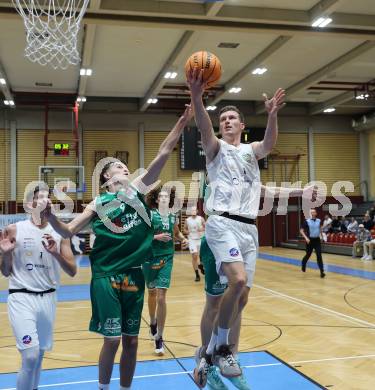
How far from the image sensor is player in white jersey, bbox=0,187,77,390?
3789mm

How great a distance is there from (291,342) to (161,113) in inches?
724

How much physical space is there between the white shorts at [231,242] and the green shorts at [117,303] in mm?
683

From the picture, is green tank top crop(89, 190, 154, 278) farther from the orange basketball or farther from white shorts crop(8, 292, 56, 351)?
the orange basketball

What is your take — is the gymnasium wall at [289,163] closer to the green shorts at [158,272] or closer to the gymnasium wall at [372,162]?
the gymnasium wall at [372,162]

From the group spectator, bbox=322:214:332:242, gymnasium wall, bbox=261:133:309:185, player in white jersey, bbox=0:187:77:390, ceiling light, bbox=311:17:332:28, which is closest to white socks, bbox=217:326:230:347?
player in white jersey, bbox=0:187:77:390

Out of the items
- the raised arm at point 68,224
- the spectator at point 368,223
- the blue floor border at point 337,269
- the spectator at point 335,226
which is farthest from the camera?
the spectator at point 335,226

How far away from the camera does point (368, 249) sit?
58.5 ft

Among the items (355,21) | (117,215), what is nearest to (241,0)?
(355,21)

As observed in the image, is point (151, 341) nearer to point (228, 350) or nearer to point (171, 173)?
point (228, 350)

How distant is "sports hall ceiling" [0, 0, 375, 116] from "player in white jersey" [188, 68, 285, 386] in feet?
20.3

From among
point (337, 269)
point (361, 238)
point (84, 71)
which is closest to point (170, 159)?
point (84, 71)

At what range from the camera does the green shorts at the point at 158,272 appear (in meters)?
6.38

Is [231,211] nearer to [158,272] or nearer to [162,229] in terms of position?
[158,272]

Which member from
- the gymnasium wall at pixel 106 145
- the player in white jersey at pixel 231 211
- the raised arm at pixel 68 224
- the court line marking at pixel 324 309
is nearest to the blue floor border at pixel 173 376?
the player in white jersey at pixel 231 211
